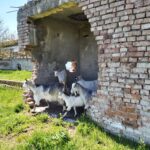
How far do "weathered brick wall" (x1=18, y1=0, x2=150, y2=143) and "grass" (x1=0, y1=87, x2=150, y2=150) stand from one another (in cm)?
27

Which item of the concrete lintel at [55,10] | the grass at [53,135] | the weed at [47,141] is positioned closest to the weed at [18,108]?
the grass at [53,135]

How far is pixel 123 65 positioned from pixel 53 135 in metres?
1.72

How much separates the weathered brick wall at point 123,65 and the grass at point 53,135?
0.27 metres

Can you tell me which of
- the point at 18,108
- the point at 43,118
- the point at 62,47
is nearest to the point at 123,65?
the point at 43,118

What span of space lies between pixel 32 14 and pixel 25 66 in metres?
15.5

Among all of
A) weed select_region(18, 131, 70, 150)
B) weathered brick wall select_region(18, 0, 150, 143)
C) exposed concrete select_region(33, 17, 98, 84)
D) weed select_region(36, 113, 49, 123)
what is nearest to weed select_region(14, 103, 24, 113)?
exposed concrete select_region(33, 17, 98, 84)

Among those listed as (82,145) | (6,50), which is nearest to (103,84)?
(82,145)

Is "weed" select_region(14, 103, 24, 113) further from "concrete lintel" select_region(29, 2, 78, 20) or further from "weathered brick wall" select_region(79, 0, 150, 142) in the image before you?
"weathered brick wall" select_region(79, 0, 150, 142)

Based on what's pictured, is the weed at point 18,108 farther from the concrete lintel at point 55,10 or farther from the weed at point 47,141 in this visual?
the weed at point 47,141

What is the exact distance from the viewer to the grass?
4906 mm

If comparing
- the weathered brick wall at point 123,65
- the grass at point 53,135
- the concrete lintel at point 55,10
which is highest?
the concrete lintel at point 55,10

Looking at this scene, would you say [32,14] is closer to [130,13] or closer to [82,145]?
[130,13]

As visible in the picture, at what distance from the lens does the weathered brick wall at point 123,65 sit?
187 inches

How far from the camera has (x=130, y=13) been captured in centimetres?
484
